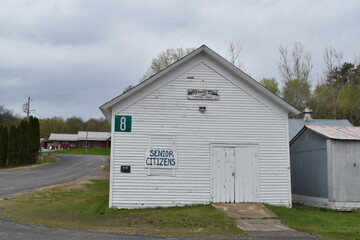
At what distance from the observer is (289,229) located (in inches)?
419

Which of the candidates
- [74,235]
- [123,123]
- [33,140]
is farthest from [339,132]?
[33,140]

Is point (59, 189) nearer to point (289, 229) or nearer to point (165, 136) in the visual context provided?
point (165, 136)

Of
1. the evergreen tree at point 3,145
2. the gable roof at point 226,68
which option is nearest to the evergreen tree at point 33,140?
the evergreen tree at point 3,145

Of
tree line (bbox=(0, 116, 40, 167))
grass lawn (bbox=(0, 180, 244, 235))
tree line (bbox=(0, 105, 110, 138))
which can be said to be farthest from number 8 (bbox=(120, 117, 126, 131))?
tree line (bbox=(0, 105, 110, 138))

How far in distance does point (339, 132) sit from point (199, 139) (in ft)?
21.7

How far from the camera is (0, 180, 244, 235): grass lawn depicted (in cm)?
1039

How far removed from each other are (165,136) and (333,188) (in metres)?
7.08

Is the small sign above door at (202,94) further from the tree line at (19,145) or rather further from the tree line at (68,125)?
the tree line at (68,125)

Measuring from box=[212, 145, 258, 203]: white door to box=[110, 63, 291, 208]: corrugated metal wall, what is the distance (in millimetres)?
254

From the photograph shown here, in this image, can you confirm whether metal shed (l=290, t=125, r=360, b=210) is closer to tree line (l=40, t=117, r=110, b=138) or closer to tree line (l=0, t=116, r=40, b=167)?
tree line (l=0, t=116, r=40, b=167)

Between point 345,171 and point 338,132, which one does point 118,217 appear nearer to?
point 345,171

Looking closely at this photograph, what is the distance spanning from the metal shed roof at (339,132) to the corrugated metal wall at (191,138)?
2.23 meters

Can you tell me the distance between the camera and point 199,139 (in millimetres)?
14734

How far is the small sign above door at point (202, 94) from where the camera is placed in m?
14.9
